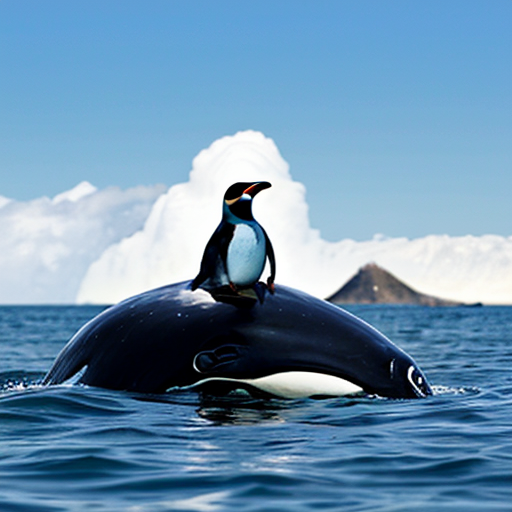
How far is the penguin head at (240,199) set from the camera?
898 cm

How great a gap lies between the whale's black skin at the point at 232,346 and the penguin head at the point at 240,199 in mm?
828

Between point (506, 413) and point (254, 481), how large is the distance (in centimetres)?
436

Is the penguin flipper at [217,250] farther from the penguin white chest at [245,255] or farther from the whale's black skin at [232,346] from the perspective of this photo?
the whale's black skin at [232,346]

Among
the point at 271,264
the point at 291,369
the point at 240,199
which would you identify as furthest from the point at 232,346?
the point at 240,199

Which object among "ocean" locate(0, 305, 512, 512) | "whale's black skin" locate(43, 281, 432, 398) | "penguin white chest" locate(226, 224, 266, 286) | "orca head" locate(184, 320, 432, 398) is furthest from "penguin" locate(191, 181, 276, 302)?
"ocean" locate(0, 305, 512, 512)

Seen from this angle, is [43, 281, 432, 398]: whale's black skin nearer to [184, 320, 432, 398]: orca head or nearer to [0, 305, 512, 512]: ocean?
[184, 320, 432, 398]: orca head

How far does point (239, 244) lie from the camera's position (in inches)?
352

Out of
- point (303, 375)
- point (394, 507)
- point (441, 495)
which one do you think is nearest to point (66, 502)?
point (394, 507)

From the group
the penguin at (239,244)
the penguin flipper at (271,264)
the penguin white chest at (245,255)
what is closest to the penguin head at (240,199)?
the penguin at (239,244)

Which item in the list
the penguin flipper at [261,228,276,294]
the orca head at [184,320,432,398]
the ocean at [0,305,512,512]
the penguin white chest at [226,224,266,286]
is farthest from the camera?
the penguin flipper at [261,228,276,294]

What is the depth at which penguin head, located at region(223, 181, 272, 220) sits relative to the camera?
29.5 ft

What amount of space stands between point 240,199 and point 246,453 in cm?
310

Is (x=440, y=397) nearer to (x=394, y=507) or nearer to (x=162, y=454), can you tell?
(x=162, y=454)

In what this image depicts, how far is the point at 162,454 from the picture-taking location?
663 centimetres
